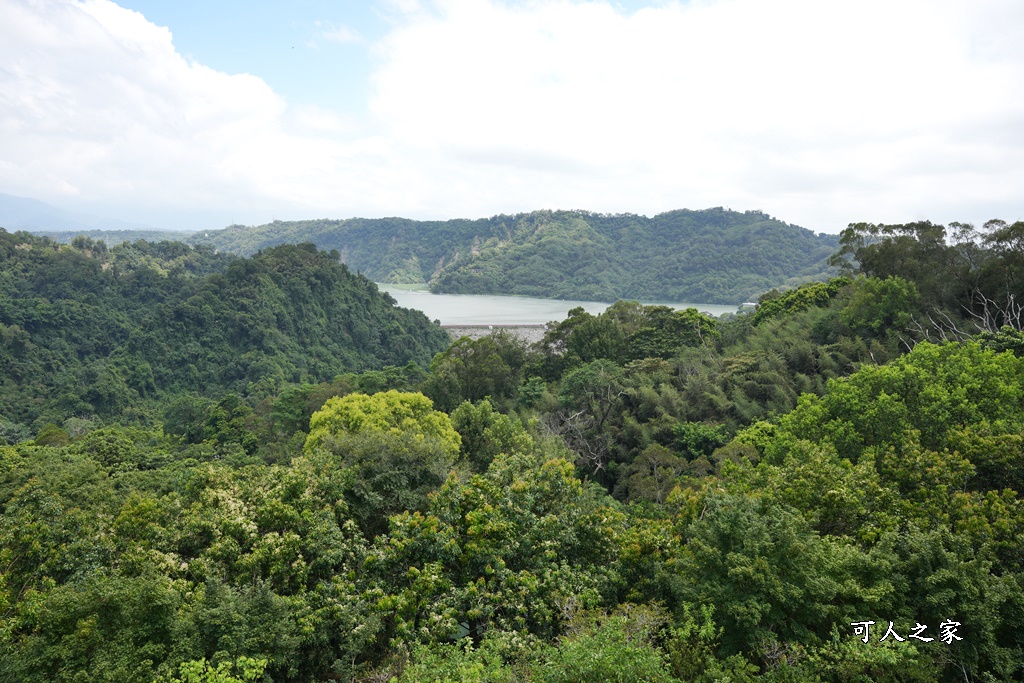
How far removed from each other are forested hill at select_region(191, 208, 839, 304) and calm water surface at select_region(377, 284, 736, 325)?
11.0ft

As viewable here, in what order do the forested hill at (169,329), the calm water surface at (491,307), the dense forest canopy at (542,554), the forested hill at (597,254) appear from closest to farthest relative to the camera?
the dense forest canopy at (542,554), the forested hill at (169,329), the calm water surface at (491,307), the forested hill at (597,254)

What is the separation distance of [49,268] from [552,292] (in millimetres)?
65778

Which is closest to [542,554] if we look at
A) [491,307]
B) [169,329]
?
[169,329]

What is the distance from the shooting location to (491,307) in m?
83.1

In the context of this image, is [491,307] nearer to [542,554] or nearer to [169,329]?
[169,329]

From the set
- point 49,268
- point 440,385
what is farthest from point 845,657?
point 49,268

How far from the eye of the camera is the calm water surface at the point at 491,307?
67.6 meters

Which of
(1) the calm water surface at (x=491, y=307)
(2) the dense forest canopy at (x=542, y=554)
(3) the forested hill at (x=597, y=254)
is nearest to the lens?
(2) the dense forest canopy at (x=542, y=554)

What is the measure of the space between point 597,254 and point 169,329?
75.3 meters

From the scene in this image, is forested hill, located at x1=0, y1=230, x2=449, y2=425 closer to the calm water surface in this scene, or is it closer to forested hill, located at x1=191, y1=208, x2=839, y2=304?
the calm water surface

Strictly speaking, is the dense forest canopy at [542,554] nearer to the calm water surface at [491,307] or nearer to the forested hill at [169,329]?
the forested hill at [169,329]

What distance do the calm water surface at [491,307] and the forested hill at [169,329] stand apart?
39.0ft

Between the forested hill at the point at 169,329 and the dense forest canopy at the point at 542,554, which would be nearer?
the dense forest canopy at the point at 542,554

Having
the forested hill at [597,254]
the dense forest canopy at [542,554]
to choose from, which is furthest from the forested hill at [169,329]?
the forested hill at [597,254]
